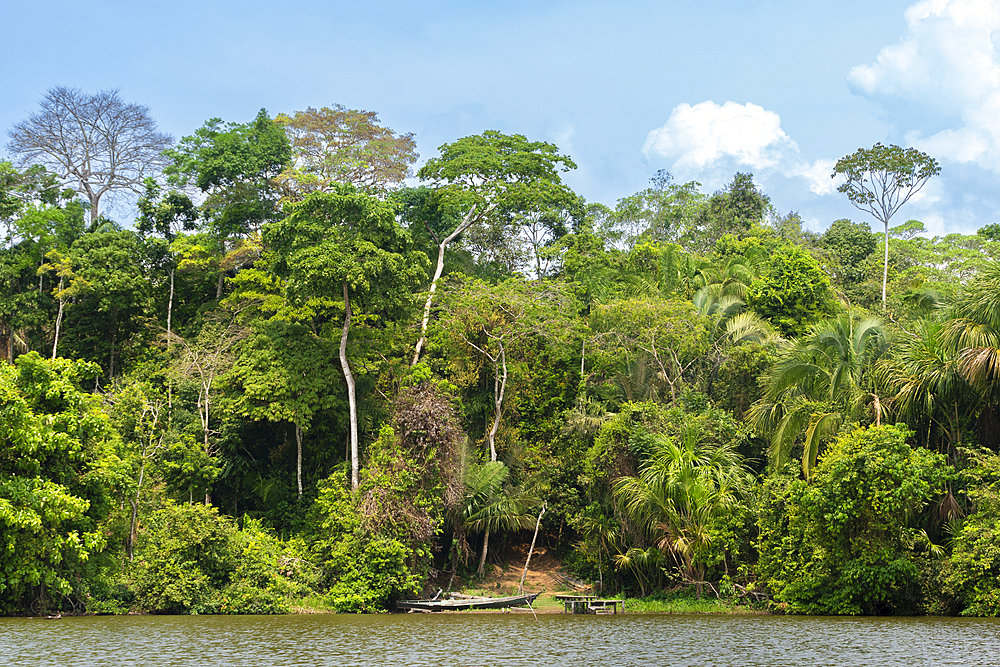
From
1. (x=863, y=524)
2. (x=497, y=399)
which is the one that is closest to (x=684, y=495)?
(x=863, y=524)

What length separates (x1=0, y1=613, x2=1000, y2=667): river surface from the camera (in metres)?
12.7

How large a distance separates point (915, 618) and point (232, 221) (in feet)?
75.9

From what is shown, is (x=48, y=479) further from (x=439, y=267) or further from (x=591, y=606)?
(x=439, y=267)

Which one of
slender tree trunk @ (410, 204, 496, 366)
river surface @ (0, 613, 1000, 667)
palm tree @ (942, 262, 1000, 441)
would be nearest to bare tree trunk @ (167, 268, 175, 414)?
river surface @ (0, 613, 1000, 667)

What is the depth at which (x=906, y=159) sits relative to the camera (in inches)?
1268

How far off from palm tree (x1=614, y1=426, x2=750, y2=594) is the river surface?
2364mm

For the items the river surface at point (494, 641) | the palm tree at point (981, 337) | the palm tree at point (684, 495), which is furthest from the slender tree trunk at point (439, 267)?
the palm tree at point (981, 337)

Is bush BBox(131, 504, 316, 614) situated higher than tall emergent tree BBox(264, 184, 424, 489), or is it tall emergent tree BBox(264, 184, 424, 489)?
tall emergent tree BBox(264, 184, 424, 489)

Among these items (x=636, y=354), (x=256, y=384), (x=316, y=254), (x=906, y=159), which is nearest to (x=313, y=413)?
(x=256, y=384)

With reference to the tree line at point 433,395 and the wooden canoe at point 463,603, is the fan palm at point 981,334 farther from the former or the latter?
the wooden canoe at point 463,603

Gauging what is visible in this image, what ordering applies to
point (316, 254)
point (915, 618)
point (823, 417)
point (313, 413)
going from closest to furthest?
1. point (915, 618)
2. point (823, 417)
3. point (316, 254)
4. point (313, 413)

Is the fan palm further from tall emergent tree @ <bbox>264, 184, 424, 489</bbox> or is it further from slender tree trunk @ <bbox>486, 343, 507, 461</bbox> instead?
tall emergent tree @ <bbox>264, 184, 424, 489</bbox>

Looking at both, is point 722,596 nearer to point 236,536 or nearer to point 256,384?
point 236,536

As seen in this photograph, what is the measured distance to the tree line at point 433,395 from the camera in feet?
61.9
